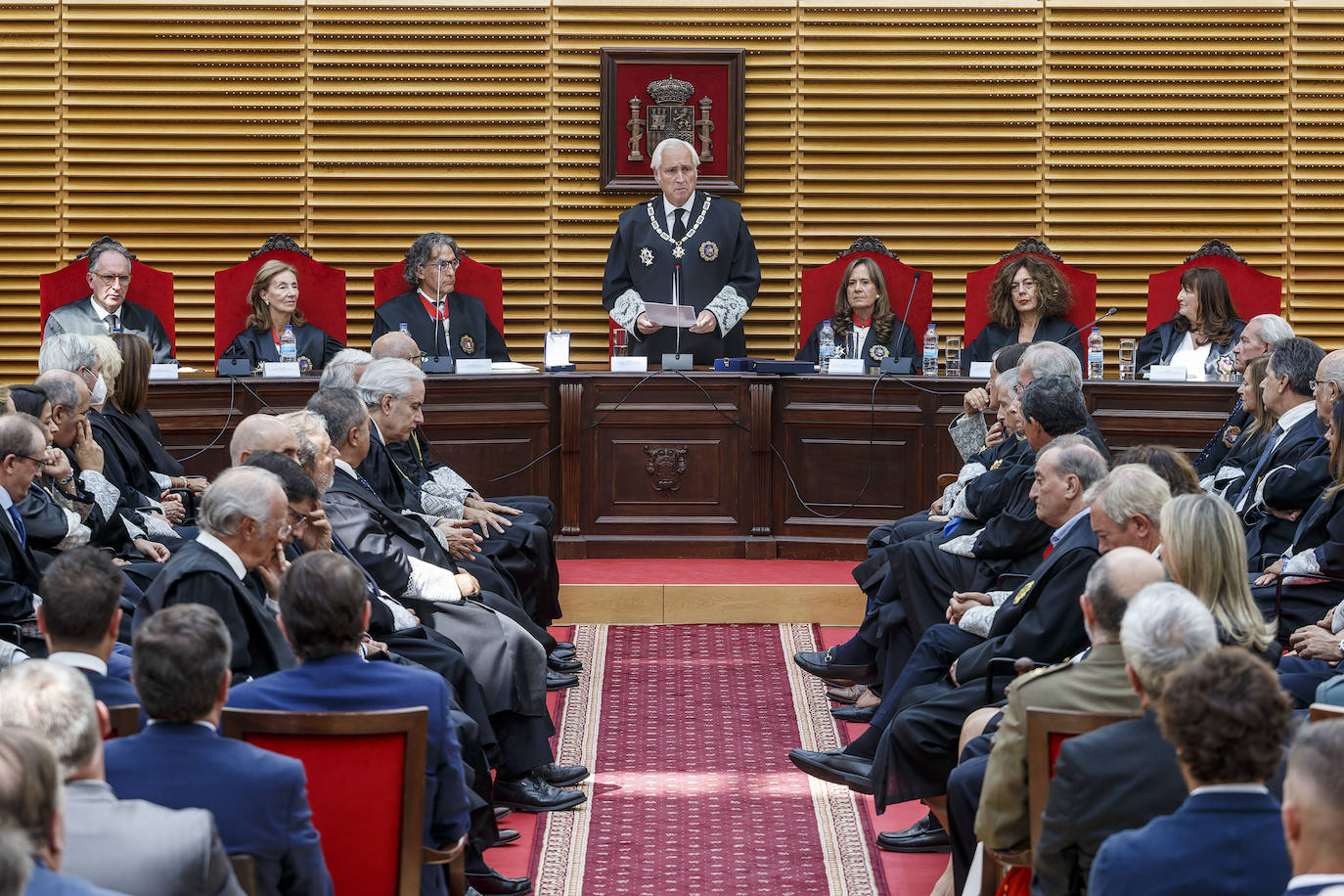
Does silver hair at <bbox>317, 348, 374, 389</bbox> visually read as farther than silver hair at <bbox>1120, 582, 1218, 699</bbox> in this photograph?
Yes

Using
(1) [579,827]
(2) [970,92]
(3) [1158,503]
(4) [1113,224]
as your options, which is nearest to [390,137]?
(2) [970,92]

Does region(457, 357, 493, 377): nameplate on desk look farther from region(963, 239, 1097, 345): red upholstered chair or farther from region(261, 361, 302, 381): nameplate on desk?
region(963, 239, 1097, 345): red upholstered chair

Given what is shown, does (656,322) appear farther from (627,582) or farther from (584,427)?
(627,582)

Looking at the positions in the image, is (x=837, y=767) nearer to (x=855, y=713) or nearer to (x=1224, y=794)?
(x=855, y=713)

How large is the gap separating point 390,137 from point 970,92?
3.59 meters

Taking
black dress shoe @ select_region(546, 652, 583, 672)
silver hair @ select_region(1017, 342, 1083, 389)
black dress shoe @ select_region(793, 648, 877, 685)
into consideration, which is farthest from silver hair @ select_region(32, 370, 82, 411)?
silver hair @ select_region(1017, 342, 1083, 389)

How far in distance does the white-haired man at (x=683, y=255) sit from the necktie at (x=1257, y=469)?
3424mm

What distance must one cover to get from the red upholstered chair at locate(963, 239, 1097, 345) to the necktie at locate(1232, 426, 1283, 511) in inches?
106

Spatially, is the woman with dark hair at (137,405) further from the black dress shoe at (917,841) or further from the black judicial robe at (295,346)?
the black dress shoe at (917,841)

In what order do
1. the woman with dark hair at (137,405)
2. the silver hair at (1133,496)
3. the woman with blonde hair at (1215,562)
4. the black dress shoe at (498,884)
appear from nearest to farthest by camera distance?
the woman with blonde hair at (1215,562) < the silver hair at (1133,496) < the black dress shoe at (498,884) < the woman with dark hair at (137,405)

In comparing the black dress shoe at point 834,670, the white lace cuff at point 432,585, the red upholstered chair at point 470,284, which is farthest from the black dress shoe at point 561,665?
the red upholstered chair at point 470,284

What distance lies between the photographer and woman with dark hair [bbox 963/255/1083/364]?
8.12 metres

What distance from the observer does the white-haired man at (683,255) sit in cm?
858

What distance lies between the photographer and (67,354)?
5.79m
